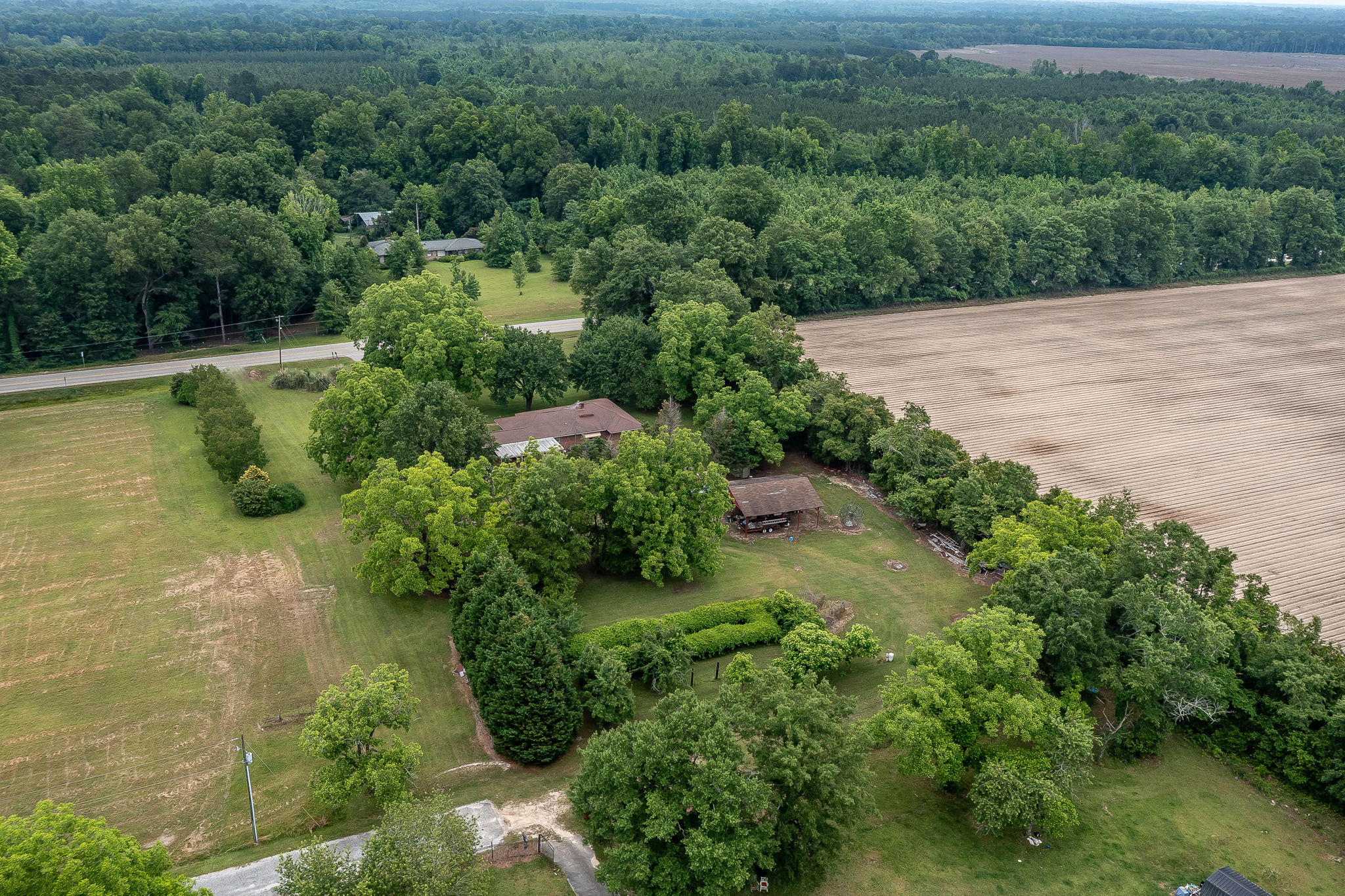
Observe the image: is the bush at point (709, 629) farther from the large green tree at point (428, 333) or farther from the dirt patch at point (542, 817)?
the large green tree at point (428, 333)

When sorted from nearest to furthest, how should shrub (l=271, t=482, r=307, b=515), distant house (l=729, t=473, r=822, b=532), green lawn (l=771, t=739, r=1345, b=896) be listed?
green lawn (l=771, t=739, r=1345, b=896)
distant house (l=729, t=473, r=822, b=532)
shrub (l=271, t=482, r=307, b=515)

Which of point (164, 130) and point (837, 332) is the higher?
point (164, 130)

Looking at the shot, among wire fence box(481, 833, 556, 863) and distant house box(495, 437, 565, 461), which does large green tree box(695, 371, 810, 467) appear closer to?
distant house box(495, 437, 565, 461)

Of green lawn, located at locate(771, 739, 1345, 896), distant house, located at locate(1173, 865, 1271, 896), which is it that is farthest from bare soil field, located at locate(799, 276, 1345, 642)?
distant house, located at locate(1173, 865, 1271, 896)

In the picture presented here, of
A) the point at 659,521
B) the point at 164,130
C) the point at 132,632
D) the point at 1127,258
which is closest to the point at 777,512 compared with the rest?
the point at 659,521

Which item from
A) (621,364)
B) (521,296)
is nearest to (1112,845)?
(621,364)

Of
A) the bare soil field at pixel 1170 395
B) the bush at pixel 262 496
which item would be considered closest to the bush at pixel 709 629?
the bush at pixel 262 496

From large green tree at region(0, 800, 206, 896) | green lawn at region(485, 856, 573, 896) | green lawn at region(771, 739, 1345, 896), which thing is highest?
large green tree at region(0, 800, 206, 896)

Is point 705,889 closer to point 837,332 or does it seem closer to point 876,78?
point 837,332
